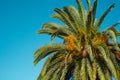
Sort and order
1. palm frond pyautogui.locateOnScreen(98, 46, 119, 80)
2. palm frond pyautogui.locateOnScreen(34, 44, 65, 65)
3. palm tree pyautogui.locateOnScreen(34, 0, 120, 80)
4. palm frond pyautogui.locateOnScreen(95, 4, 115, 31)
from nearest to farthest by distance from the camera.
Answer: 1. palm frond pyautogui.locateOnScreen(98, 46, 119, 80)
2. palm tree pyautogui.locateOnScreen(34, 0, 120, 80)
3. palm frond pyautogui.locateOnScreen(95, 4, 115, 31)
4. palm frond pyautogui.locateOnScreen(34, 44, 65, 65)

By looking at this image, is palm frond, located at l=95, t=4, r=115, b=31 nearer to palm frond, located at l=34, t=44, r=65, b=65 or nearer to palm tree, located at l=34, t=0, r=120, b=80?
palm tree, located at l=34, t=0, r=120, b=80

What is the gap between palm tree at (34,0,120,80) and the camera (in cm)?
3169

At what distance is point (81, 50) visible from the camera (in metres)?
32.9

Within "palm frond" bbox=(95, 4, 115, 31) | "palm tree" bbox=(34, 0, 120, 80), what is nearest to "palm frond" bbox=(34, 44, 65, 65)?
"palm tree" bbox=(34, 0, 120, 80)

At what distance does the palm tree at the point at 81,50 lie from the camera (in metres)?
31.7

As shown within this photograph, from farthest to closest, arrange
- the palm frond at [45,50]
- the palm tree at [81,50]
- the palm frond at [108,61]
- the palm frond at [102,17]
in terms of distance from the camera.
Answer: the palm frond at [45,50], the palm frond at [102,17], the palm tree at [81,50], the palm frond at [108,61]

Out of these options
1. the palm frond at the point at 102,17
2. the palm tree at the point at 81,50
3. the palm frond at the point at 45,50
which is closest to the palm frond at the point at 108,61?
the palm tree at the point at 81,50

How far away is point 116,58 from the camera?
110ft

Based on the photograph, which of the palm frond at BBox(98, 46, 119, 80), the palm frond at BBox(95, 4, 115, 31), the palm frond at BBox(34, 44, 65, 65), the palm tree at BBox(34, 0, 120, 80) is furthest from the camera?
the palm frond at BBox(34, 44, 65, 65)

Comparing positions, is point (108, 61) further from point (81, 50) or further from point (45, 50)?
point (45, 50)

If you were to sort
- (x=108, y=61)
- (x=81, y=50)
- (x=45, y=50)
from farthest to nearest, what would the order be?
(x=45, y=50) < (x=81, y=50) < (x=108, y=61)

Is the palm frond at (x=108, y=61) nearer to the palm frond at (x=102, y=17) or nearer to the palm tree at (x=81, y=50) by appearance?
the palm tree at (x=81, y=50)

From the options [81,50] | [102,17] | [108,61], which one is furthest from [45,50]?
[108,61]

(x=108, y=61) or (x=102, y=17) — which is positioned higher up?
(x=102, y=17)
